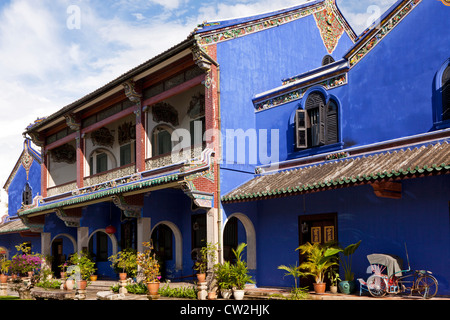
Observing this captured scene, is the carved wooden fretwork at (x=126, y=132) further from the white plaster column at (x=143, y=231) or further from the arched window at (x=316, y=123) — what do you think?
the arched window at (x=316, y=123)

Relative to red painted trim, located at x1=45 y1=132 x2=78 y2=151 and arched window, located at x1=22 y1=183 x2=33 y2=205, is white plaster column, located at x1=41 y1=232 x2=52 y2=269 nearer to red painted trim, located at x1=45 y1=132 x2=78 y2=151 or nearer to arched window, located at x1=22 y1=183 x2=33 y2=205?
red painted trim, located at x1=45 y1=132 x2=78 y2=151

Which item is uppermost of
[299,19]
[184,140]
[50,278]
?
[299,19]

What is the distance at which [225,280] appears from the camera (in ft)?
46.4

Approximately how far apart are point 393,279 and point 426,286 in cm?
78

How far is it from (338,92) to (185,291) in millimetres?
7039

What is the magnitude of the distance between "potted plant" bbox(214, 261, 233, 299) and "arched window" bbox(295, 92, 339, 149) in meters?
4.01

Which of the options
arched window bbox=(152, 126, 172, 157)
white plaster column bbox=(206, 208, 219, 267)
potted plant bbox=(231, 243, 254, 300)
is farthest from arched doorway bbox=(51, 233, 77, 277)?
potted plant bbox=(231, 243, 254, 300)

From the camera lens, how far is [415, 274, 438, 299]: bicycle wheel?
11.2 meters

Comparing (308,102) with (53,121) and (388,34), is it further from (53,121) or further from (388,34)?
(53,121)

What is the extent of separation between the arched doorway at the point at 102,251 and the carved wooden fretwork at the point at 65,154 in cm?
411

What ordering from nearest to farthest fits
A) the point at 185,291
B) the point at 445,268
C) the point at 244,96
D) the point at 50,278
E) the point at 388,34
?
the point at 445,268, the point at 388,34, the point at 185,291, the point at 244,96, the point at 50,278

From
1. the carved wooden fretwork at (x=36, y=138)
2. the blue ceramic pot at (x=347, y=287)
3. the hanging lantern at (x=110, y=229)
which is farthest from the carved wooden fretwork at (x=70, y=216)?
the blue ceramic pot at (x=347, y=287)

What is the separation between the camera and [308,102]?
15.0 meters

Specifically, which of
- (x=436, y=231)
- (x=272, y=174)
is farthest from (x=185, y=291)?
(x=436, y=231)
